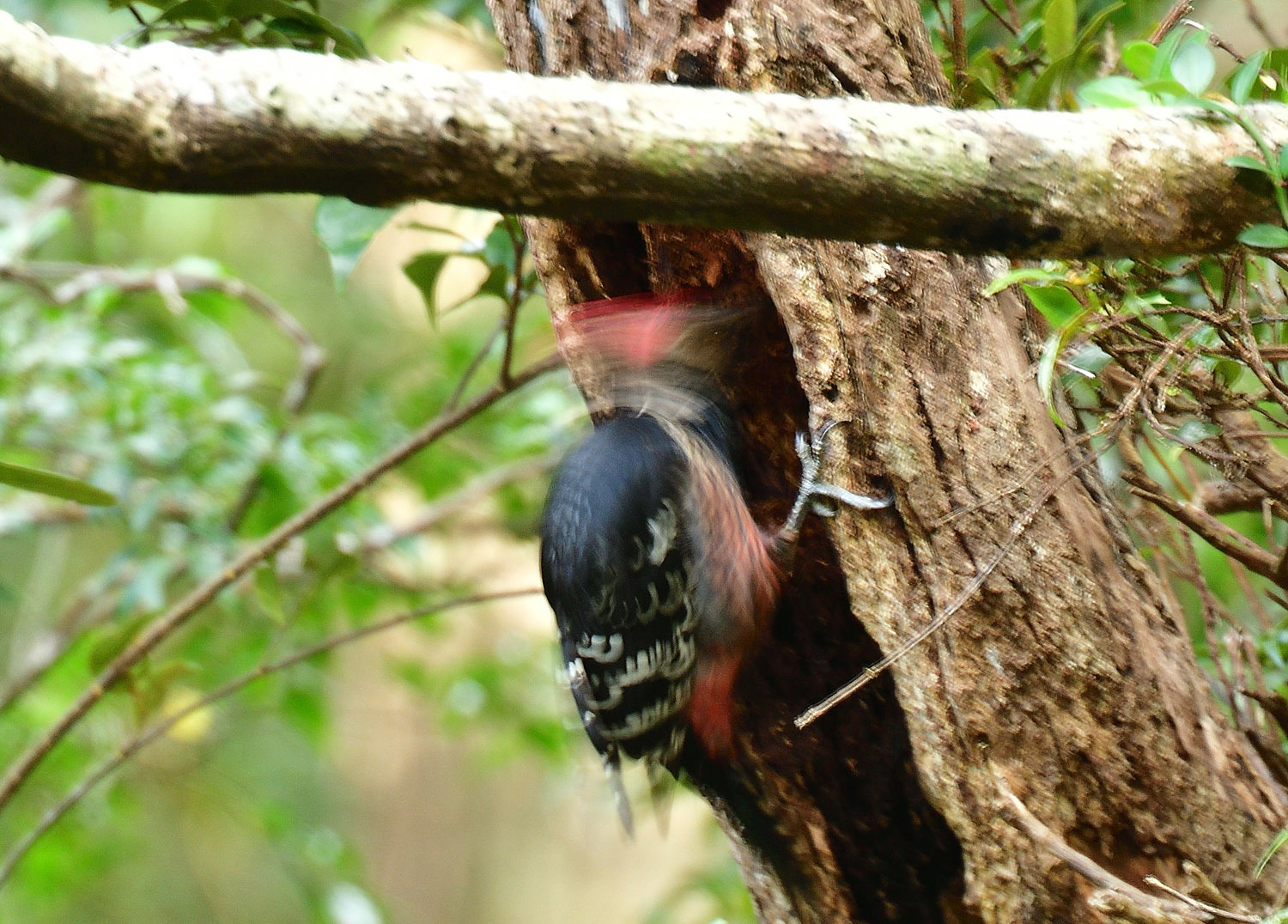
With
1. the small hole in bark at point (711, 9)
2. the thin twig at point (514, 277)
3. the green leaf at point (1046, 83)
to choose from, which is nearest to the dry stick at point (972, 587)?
the green leaf at point (1046, 83)

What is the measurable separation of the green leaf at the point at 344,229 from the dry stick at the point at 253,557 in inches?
20.3

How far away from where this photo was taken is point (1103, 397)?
1639 mm

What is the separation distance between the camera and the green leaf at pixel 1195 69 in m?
1.11

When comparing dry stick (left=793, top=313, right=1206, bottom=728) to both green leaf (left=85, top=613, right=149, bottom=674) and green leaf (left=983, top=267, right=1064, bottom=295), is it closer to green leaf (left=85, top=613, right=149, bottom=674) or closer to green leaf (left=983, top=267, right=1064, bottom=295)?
green leaf (left=983, top=267, right=1064, bottom=295)

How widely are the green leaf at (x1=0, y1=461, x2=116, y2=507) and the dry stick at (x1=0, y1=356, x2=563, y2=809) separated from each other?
761 millimetres

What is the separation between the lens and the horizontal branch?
0.85 meters

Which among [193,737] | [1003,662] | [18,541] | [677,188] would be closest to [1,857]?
[193,737]

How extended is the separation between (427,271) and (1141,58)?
1.39 meters

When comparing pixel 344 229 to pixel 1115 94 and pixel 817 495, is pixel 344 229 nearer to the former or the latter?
pixel 817 495

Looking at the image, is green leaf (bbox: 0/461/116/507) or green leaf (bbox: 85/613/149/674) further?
green leaf (bbox: 85/613/149/674)

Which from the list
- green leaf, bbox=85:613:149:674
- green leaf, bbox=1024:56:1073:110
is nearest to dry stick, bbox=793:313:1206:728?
green leaf, bbox=1024:56:1073:110

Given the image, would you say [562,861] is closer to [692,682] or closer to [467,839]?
[467,839]

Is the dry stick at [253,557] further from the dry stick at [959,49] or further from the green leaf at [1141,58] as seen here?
the green leaf at [1141,58]

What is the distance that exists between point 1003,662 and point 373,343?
4481 mm
